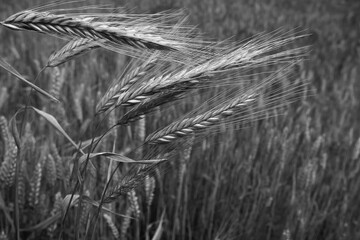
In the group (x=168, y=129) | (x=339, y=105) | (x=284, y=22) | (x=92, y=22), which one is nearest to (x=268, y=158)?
(x=339, y=105)

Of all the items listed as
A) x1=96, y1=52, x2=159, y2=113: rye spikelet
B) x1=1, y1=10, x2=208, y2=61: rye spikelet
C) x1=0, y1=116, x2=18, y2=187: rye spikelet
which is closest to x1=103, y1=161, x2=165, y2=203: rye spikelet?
x1=96, y1=52, x2=159, y2=113: rye spikelet

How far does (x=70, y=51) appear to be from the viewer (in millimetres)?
1140

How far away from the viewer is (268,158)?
2.10 m

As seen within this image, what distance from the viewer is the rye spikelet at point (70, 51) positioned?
112 cm

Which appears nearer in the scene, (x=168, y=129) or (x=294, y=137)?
(x=168, y=129)

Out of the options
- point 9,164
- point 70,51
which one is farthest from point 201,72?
point 9,164

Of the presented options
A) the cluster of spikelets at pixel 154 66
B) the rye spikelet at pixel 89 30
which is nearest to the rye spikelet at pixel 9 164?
the cluster of spikelets at pixel 154 66

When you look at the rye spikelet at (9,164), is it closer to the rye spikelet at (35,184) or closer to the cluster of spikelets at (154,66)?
the rye spikelet at (35,184)

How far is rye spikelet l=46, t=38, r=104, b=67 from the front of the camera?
1116mm

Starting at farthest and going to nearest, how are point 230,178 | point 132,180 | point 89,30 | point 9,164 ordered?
point 230,178 → point 9,164 → point 132,180 → point 89,30

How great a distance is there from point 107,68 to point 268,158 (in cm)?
125

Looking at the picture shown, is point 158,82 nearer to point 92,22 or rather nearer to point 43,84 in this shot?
point 92,22

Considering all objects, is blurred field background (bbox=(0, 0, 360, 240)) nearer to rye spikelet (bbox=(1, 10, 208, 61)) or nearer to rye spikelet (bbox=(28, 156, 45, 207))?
rye spikelet (bbox=(28, 156, 45, 207))

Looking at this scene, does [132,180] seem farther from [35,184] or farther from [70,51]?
[35,184]
